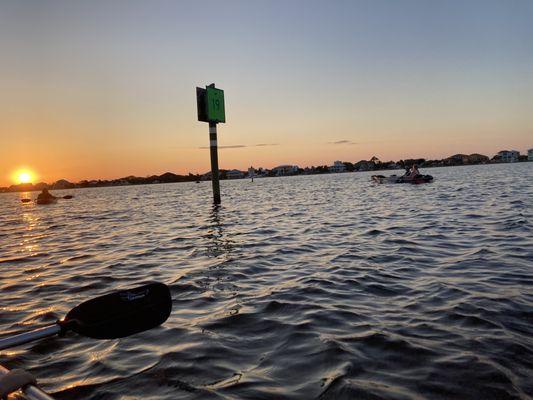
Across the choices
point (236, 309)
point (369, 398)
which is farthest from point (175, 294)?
point (369, 398)

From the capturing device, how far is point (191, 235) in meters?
14.2

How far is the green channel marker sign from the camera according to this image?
25.5 m

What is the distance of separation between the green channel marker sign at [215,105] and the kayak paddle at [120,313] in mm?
23090

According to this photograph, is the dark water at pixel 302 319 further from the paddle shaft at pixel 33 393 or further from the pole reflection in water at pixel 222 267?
the paddle shaft at pixel 33 393

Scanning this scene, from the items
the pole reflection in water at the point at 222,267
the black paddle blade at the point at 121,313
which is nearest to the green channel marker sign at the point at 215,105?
the pole reflection in water at the point at 222,267

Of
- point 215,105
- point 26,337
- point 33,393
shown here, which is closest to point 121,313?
point 26,337

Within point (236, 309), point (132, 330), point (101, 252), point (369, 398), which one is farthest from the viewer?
point (101, 252)

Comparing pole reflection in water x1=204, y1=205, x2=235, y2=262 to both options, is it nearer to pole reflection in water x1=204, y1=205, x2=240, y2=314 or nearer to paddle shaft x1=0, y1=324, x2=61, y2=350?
pole reflection in water x1=204, y1=205, x2=240, y2=314

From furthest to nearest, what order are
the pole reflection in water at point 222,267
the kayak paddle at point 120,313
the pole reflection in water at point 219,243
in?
the pole reflection in water at point 219,243, the pole reflection in water at point 222,267, the kayak paddle at point 120,313

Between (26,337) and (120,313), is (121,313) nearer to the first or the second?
(120,313)

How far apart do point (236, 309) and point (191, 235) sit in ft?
28.5

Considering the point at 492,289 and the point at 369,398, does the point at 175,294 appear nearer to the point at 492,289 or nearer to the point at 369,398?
the point at 369,398

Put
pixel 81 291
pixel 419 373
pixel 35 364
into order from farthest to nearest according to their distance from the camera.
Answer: pixel 81 291 → pixel 35 364 → pixel 419 373

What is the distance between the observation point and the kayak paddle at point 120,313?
9.16ft
